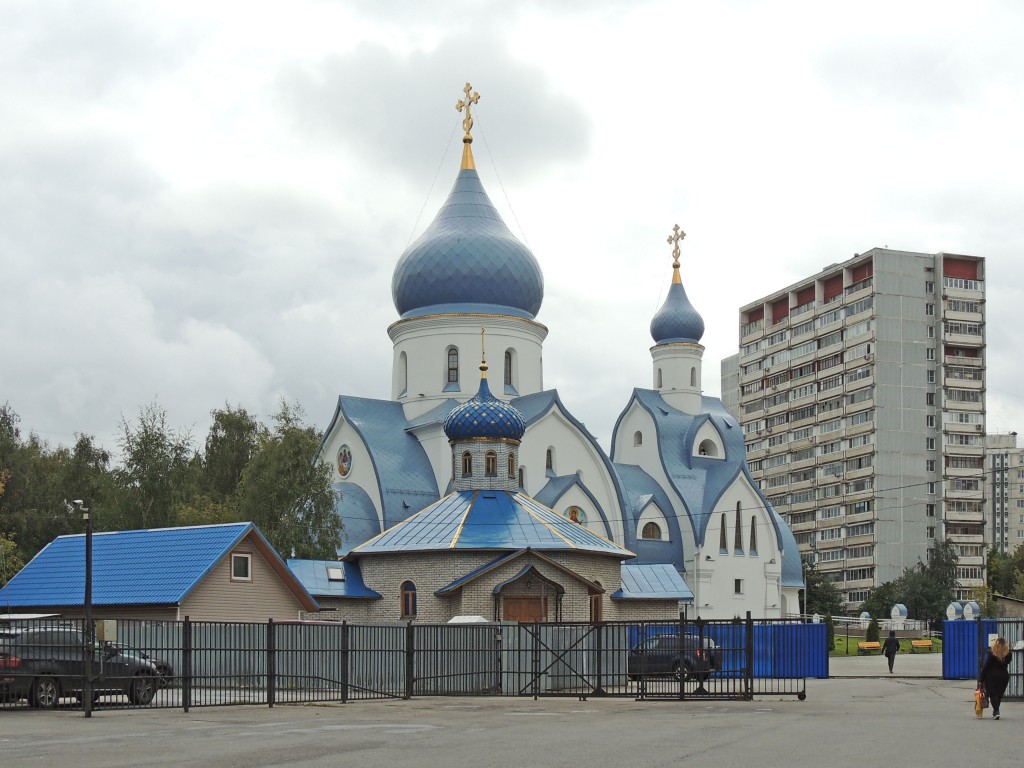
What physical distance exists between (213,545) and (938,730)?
57.5 feet

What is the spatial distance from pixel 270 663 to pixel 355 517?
807 inches

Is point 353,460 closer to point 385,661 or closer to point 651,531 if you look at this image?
point 651,531

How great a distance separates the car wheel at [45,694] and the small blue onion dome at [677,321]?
3590cm

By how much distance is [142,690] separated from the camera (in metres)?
21.4

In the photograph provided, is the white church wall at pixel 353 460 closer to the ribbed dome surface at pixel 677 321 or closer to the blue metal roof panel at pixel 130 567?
the blue metal roof panel at pixel 130 567

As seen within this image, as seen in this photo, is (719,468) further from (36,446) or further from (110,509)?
(36,446)

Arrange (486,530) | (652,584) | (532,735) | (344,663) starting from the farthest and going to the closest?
(652,584), (486,530), (344,663), (532,735)

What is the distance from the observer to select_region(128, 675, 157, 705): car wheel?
2119 cm

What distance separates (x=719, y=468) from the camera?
50.7m

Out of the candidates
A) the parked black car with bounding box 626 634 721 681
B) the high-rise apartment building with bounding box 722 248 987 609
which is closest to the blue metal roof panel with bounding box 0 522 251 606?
the parked black car with bounding box 626 634 721 681

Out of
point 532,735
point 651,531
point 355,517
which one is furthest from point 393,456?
point 532,735

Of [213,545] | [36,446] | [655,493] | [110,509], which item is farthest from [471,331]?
[36,446]

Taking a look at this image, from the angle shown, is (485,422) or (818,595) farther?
(818,595)

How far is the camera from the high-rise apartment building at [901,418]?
84.5 meters
